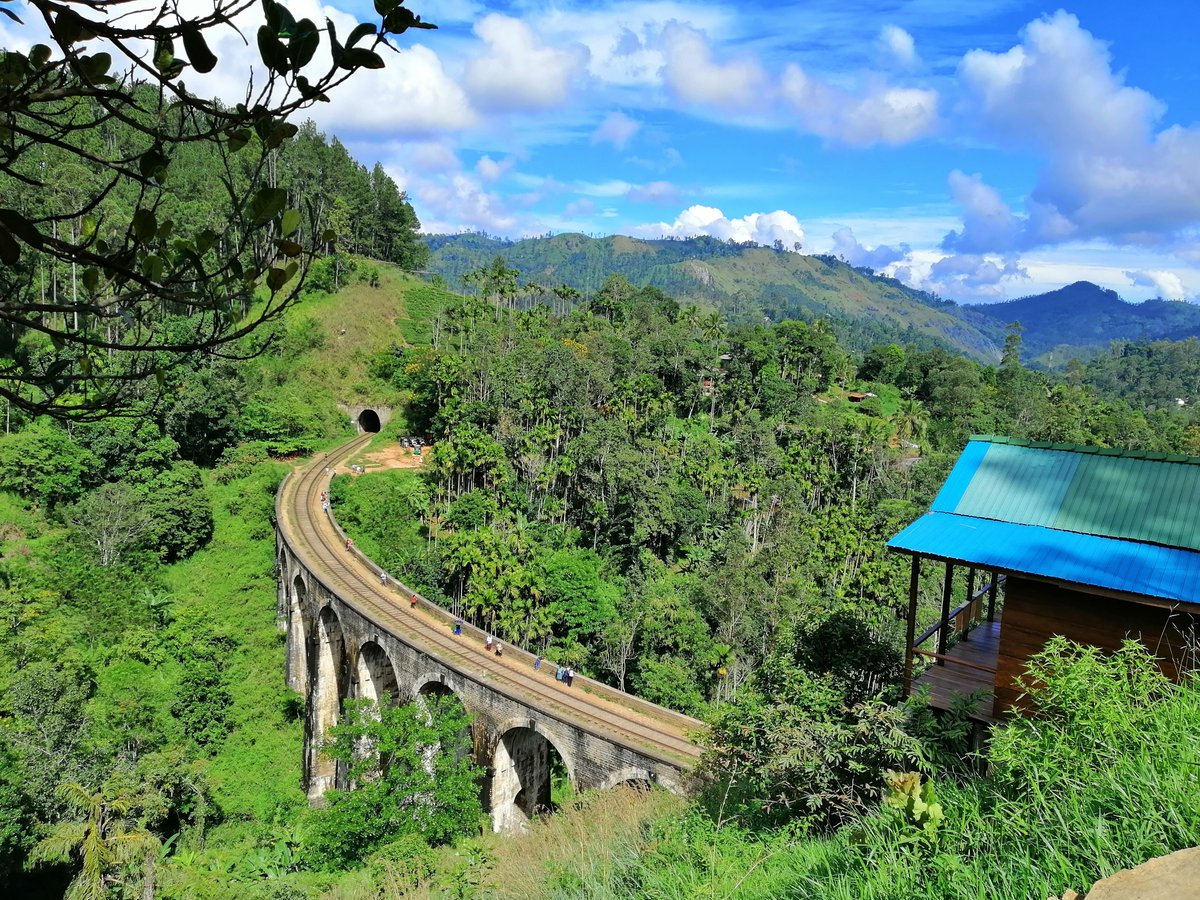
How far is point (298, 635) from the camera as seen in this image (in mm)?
32906

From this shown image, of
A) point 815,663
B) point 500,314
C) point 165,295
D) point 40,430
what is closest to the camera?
point 165,295

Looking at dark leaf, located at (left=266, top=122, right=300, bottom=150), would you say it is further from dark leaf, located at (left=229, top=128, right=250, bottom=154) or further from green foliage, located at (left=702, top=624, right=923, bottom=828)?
green foliage, located at (left=702, top=624, right=923, bottom=828)

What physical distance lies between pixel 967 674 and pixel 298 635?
29693 mm

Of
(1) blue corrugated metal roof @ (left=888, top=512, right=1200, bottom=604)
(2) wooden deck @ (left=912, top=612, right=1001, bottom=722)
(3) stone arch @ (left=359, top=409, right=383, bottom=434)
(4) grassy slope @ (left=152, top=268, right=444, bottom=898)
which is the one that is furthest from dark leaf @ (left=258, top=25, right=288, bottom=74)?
(3) stone arch @ (left=359, top=409, right=383, bottom=434)

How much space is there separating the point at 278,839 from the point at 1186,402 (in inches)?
5867

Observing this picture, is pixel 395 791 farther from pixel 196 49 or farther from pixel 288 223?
pixel 196 49

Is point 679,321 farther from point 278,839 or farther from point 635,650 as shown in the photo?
point 278,839

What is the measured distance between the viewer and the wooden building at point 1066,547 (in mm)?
8938

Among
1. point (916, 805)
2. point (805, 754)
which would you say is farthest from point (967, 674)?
point (916, 805)

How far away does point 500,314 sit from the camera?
72938 millimetres

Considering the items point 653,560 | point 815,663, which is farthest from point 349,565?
point 815,663

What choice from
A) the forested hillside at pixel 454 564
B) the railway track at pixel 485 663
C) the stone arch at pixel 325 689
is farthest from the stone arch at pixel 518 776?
the stone arch at pixel 325 689

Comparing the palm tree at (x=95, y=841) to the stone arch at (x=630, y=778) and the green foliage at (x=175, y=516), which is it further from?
the green foliage at (x=175, y=516)

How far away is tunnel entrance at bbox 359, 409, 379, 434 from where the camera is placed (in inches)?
2382
